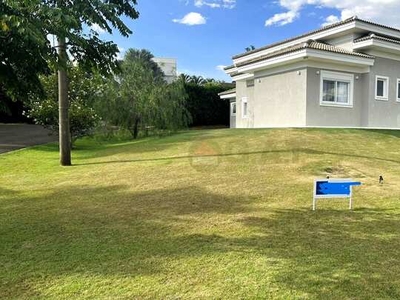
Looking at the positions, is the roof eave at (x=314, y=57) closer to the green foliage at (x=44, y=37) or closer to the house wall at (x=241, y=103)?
the house wall at (x=241, y=103)

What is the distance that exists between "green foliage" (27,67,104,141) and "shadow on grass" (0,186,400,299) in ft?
40.3

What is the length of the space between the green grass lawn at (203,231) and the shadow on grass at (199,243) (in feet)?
0.07

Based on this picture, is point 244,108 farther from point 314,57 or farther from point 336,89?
point 314,57

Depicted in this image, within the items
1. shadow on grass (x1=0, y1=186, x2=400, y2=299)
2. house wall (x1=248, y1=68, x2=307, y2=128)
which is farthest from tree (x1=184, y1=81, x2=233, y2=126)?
shadow on grass (x1=0, y1=186, x2=400, y2=299)

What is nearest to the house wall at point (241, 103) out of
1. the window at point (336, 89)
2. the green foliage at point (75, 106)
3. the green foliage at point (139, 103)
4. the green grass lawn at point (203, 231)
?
the green foliage at point (139, 103)

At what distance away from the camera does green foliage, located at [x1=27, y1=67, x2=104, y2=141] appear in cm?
1991

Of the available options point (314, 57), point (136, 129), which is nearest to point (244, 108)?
point (136, 129)

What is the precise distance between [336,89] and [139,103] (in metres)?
10.8

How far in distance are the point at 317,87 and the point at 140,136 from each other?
1029 cm

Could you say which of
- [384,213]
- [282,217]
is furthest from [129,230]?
[384,213]

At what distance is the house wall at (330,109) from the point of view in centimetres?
2061

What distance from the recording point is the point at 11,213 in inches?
297

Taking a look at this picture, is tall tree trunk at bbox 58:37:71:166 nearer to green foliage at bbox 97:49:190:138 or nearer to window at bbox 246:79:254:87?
green foliage at bbox 97:49:190:138

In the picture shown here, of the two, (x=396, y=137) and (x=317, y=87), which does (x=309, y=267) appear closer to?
(x=396, y=137)
